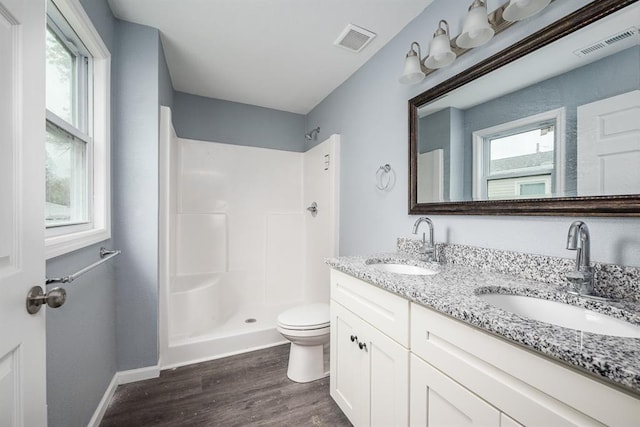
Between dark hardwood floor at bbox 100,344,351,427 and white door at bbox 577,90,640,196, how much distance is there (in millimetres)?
1546

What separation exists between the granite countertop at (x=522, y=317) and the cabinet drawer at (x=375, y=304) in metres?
0.05

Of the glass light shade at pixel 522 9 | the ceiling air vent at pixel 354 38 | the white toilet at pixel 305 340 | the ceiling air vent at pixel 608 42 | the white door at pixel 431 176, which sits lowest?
the white toilet at pixel 305 340

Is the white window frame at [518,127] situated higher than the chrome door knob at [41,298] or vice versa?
the white window frame at [518,127]

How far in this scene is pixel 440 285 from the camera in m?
0.93

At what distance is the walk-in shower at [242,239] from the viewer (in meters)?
2.20

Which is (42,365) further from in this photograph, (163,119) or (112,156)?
(163,119)

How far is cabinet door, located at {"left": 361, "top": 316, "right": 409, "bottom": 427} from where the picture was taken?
955mm

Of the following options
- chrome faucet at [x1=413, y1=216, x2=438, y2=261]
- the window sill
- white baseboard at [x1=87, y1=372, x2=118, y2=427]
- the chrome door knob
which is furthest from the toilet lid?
the chrome door knob

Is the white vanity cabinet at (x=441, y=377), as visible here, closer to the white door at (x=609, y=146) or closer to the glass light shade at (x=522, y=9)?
the white door at (x=609, y=146)

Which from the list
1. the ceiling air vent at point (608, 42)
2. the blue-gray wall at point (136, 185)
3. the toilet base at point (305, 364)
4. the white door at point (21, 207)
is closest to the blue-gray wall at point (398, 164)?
the ceiling air vent at point (608, 42)

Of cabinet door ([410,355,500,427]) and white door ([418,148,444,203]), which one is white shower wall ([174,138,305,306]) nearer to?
white door ([418,148,444,203])

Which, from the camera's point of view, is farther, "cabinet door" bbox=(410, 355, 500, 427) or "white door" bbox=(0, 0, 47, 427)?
"cabinet door" bbox=(410, 355, 500, 427)

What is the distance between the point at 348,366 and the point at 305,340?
44 centimetres

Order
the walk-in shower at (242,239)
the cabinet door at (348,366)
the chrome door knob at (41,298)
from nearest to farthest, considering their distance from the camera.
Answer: the chrome door knob at (41,298), the cabinet door at (348,366), the walk-in shower at (242,239)
